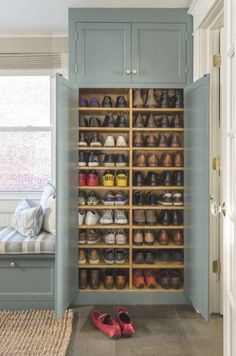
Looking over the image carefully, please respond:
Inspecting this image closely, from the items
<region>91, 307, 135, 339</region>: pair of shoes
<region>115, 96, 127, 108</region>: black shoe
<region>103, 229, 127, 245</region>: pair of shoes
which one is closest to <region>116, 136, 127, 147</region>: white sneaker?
<region>115, 96, 127, 108</region>: black shoe

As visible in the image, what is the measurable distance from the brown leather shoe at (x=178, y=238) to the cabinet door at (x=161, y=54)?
1.26 meters

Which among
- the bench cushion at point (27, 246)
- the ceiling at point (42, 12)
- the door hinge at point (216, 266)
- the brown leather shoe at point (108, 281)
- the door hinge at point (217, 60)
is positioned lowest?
the brown leather shoe at point (108, 281)

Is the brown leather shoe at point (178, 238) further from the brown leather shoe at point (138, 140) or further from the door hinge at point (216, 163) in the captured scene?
the brown leather shoe at point (138, 140)

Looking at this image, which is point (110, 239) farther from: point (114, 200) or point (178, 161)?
point (178, 161)

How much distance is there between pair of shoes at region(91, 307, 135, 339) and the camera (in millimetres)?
2543

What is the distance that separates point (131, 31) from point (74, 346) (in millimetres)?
2420

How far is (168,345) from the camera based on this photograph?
2451mm

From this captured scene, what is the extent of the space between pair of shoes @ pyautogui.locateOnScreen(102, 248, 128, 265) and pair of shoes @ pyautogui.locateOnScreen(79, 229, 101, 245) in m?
0.15

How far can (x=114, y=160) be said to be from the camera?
323 centimetres

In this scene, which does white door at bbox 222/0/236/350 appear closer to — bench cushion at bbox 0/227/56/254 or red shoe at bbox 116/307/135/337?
red shoe at bbox 116/307/135/337

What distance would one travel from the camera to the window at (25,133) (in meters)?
3.80

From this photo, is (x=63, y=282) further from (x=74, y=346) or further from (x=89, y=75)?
(x=89, y=75)

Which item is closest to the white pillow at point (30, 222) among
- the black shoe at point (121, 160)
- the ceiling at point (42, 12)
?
the black shoe at point (121, 160)

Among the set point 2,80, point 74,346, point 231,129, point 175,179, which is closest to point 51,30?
point 2,80
